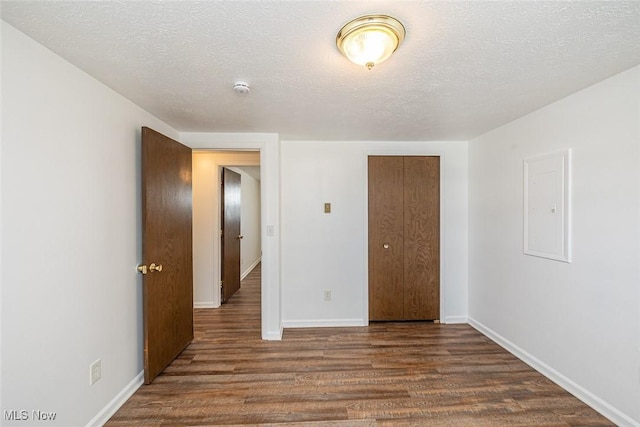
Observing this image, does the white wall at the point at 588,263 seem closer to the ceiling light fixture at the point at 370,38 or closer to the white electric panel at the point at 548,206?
the white electric panel at the point at 548,206

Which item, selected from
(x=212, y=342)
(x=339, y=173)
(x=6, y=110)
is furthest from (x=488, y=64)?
(x=212, y=342)

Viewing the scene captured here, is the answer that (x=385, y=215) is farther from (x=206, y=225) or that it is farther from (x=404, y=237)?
(x=206, y=225)

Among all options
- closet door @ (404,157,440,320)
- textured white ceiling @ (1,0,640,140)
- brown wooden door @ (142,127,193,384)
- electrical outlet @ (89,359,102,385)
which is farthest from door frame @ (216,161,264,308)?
electrical outlet @ (89,359,102,385)

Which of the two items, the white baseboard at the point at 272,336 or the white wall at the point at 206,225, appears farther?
the white wall at the point at 206,225

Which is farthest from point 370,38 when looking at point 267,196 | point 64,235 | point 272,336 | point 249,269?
point 249,269

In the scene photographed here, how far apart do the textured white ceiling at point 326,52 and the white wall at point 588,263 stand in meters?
0.24

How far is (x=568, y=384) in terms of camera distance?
6.98 feet

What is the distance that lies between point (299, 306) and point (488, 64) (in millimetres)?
2914

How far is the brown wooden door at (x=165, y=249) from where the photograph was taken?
2.19 m

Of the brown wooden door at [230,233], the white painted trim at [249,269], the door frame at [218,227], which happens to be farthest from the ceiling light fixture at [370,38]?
the white painted trim at [249,269]

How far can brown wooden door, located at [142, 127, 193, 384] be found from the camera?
2188mm

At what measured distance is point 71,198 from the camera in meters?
1.61

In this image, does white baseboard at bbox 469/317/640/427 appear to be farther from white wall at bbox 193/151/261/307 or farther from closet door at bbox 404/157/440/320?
white wall at bbox 193/151/261/307

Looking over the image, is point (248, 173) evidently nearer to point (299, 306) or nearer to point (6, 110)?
point (299, 306)
